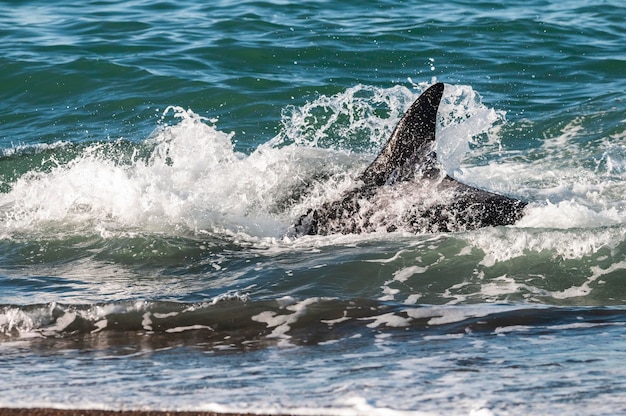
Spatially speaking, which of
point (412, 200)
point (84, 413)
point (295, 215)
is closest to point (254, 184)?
point (295, 215)

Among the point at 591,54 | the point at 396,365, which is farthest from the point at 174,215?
the point at 591,54

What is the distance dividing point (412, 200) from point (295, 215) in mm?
1211

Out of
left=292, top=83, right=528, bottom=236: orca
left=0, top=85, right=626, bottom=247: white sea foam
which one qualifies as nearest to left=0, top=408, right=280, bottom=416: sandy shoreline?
left=0, top=85, right=626, bottom=247: white sea foam

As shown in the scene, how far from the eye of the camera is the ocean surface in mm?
4887

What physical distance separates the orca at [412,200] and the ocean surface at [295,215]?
0.19 meters

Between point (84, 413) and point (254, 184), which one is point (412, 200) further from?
point (84, 413)

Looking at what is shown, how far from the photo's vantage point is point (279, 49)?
16969 mm

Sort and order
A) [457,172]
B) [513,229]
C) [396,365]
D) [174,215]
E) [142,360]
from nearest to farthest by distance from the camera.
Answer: [396,365] < [142,360] < [513,229] < [174,215] < [457,172]

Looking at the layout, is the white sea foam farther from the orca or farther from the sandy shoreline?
the sandy shoreline

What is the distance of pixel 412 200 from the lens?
28.8 feet

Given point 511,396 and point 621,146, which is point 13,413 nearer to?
point 511,396

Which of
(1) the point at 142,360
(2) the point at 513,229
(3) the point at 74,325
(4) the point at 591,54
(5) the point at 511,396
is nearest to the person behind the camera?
(5) the point at 511,396

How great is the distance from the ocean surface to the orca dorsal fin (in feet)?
1.26

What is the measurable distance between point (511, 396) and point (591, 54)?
43.9 ft
